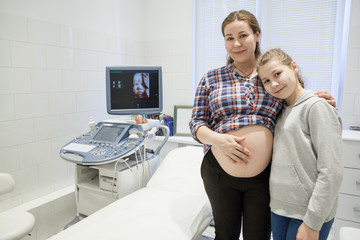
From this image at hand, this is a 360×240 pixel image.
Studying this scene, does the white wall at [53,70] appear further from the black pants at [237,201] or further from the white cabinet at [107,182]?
the black pants at [237,201]

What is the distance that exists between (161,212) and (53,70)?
5.07 feet

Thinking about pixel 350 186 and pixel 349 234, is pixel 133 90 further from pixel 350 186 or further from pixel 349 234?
pixel 350 186

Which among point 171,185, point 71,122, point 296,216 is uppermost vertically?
point 71,122

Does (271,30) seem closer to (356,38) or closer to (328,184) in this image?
(356,38)

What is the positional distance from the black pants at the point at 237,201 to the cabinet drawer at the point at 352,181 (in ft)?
3.88

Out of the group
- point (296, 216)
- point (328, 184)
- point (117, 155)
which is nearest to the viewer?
point (328, 184)

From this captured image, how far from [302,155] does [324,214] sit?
0.71ft

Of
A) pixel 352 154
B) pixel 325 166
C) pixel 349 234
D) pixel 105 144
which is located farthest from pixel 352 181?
pixel 105 144

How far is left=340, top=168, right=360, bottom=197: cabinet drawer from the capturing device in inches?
80.1

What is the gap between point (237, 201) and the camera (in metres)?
1.25

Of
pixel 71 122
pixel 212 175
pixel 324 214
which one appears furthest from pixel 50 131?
pixel 324 214

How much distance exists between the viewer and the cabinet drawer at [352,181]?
6.68 ft

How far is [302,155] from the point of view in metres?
1.02

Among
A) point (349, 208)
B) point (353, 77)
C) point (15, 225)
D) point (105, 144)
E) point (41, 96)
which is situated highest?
point (353, 77)
